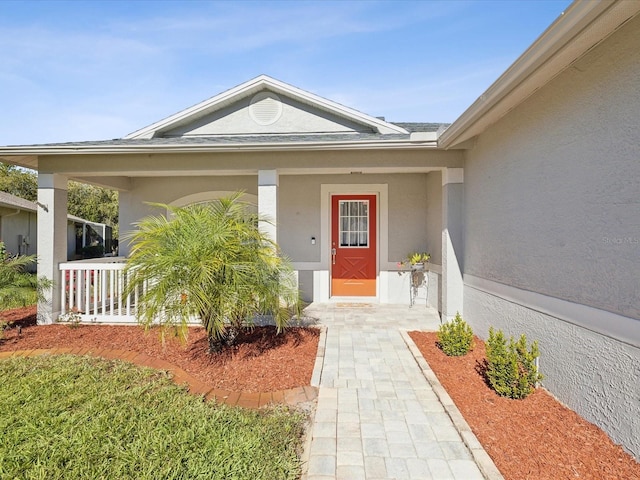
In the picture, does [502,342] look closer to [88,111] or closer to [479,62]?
[479,62]

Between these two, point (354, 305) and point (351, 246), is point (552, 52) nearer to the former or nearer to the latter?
point (351, 246)

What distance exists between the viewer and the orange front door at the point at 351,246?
7.50 metres

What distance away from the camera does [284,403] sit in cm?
324

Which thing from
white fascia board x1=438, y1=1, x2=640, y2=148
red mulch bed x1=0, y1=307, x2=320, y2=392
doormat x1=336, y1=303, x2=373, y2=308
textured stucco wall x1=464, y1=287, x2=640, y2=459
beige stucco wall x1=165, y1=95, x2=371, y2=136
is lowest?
red mulch bed x1=0, y1=307, x2=320, y2=392

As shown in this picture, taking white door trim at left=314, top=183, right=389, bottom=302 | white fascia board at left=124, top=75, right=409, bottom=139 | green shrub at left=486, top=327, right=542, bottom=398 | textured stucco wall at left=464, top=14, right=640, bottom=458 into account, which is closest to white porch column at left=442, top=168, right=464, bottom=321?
textured stucco wall at left=464, top=14, right=640, bottom=458

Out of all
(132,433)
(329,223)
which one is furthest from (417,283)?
(132,433)

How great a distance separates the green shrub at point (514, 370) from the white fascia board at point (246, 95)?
5303 mm

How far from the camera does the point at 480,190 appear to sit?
4918 millimetres

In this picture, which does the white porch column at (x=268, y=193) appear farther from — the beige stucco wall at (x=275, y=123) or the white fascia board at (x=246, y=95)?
the white fascia board at (x=246, y=95)

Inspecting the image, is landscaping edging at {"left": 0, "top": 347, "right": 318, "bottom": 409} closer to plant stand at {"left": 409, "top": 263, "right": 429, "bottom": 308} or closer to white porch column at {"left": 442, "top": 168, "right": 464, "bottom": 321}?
white porch column at {"left": 442, "top": 168, "right": 464, "bottom": 321}

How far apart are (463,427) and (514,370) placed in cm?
95

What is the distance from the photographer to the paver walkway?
91.8 inches

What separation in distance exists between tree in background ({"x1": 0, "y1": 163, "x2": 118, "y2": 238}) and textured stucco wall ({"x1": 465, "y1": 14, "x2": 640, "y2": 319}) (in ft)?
87.5

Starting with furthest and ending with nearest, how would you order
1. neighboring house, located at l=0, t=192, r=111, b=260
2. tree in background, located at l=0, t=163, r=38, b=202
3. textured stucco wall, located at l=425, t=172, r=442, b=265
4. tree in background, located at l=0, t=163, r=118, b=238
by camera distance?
tree in background, located at l=0, t=163, r=118, b=238, tree in background, located at l=0, t=163, r=38, b=202, neighboring house, located at l=0, t=192, r=111, b=260, textured stucco wall, located at l=425, t=172, r=442, b=265
